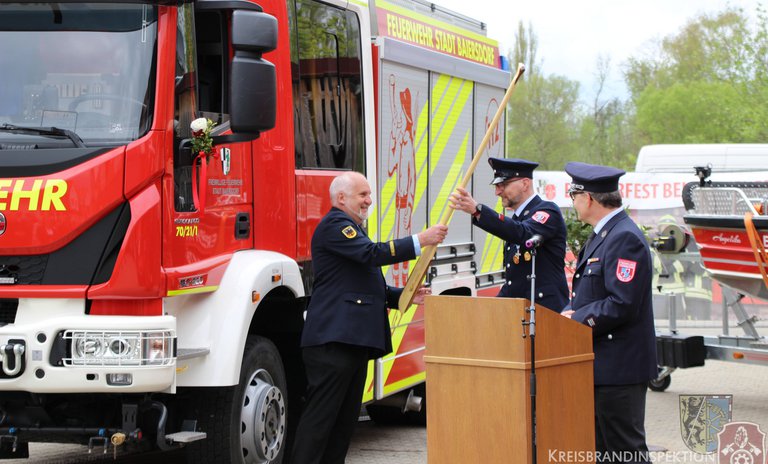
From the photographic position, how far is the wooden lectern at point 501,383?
493 cm

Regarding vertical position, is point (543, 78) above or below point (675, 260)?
→ above

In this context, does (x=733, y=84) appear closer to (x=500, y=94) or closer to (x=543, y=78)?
(x=543, y=78)

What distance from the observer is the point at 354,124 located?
7.77m

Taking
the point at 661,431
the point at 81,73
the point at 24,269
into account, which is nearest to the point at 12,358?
the point at 24,269

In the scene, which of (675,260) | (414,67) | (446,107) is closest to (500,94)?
(446,107)

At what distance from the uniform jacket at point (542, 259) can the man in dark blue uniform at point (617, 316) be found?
1.51 metres

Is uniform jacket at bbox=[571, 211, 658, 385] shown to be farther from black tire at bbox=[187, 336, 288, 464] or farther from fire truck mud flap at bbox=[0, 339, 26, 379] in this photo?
fire truck mud flap at bbox=[0, 339, 26, 379]

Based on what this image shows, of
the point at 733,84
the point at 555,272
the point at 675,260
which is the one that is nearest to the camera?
the point at 555,272

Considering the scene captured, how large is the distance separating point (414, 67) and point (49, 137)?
11.3 feet

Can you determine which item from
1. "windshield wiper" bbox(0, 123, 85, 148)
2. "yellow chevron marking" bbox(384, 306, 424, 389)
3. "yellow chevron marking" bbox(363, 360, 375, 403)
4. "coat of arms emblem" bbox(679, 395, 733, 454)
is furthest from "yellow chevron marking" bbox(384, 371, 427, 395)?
"windshield wiper" bbox(0, 123, 85, 148)

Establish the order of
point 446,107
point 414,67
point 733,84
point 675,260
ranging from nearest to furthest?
point 414,67 < point 446,107 < point 675,260 < point 733,84

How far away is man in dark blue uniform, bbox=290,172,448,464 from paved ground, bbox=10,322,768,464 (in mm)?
2110

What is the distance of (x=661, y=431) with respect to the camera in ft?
32.4

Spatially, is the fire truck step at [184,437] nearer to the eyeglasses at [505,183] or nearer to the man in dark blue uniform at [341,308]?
the man in dark blue uniform at [341,308]
